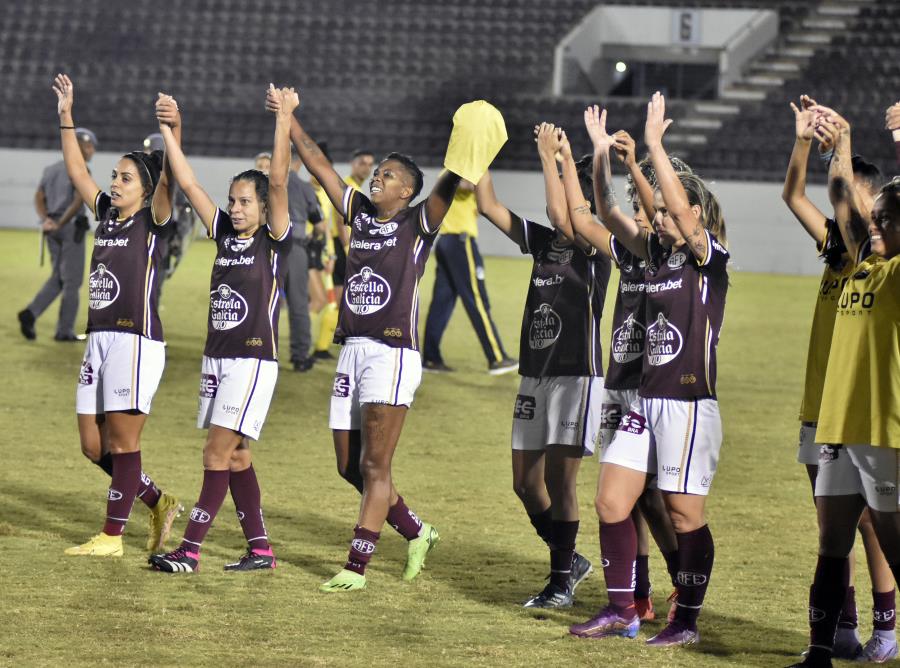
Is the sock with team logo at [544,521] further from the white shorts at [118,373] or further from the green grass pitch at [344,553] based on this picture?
the white shorts at [118,373]

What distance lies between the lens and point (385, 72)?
28328mm

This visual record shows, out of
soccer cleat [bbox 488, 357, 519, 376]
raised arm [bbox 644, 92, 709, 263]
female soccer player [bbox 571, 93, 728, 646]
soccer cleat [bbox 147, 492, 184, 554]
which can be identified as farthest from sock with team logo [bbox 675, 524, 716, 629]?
soccer cleat [bbox 488, 357, 519, 376]

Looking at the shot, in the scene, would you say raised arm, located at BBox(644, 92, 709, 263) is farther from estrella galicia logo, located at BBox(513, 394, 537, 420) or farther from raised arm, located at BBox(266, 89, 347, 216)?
raised arm, located at BBox(266, 89, 347, 216)

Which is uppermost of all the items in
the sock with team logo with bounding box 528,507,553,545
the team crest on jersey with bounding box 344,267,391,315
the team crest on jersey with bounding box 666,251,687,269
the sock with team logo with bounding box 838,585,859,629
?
the team crest on jersey with bounding box 666,251,687,269

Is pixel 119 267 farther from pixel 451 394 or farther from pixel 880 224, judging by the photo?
pixel 451 394

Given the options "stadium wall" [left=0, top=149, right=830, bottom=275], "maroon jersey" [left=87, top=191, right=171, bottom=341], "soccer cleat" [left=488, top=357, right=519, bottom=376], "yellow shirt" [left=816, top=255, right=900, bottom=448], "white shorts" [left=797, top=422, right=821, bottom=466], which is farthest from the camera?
"stadium wall" [left=0, top=149, right=830, bottom=275]

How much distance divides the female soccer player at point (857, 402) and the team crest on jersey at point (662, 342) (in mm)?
602

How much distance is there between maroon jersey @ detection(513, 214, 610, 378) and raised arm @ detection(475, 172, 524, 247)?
1.2 inches

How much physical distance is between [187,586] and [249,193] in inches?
66.5

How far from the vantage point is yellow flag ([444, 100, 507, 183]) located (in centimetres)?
547

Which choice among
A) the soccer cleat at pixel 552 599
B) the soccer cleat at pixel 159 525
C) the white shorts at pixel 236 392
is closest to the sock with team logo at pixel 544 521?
the soccer cleat at pixel 552 599

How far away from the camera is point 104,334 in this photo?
19.9 feet

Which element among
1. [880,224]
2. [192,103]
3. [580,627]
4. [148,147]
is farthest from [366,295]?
[192,103]

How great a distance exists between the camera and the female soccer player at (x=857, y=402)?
4258 millimetres
